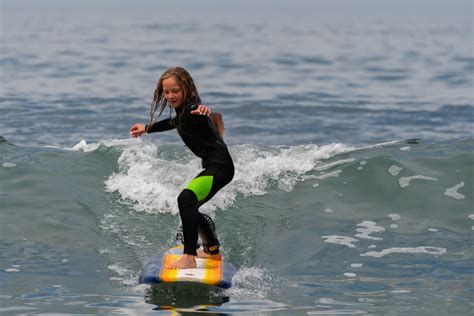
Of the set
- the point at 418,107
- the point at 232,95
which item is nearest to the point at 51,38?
the point at 232,95

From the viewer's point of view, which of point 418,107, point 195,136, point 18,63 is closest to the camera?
point 195,136

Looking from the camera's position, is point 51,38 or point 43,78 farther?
point 51,38

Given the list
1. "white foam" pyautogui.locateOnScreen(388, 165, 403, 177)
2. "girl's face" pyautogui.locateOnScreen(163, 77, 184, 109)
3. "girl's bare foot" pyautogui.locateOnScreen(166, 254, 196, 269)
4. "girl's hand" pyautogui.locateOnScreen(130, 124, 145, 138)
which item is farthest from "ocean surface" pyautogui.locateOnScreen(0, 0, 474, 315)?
"girl's face" pyautogui.locateOnScreen(163, 77, 184, 109)

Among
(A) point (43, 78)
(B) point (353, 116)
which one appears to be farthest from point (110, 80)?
(B) point (353, 116)

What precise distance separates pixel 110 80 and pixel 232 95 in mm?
5075

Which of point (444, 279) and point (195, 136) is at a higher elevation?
point (195, 136)

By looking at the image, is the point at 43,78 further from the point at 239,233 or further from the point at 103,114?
the point at 239,233

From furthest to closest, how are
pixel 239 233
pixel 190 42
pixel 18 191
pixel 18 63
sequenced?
pixel 190 42 < pixel 18 63 < pixel 18 191 < pixel 239 233

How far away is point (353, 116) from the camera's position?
69.4 feet

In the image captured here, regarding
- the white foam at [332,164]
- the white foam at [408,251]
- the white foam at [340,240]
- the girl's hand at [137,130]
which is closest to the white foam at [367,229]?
the white foam at [340,240]

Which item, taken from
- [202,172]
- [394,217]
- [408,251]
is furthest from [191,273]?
[394,217]

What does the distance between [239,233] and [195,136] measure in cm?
205

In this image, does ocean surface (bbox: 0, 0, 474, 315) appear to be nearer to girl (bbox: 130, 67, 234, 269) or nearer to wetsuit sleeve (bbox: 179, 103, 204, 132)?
girl (bbox: 130, 67, 234, 269)

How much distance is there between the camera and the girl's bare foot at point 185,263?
25.6 feet
